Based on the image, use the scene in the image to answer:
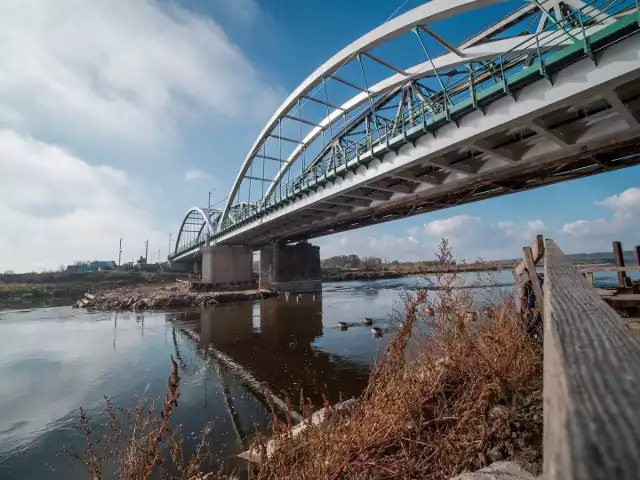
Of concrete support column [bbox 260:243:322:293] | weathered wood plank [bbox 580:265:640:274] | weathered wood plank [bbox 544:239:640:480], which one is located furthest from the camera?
concrete support column [bbox 260:243:322:293]

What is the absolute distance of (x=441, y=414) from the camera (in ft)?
10.9

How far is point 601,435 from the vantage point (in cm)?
49

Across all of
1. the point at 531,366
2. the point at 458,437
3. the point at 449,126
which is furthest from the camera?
the point at 449,126

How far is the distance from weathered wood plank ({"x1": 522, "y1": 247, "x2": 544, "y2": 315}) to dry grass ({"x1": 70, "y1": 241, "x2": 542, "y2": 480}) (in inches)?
17.6

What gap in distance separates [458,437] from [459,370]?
1431mm

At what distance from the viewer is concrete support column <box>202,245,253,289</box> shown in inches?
1645

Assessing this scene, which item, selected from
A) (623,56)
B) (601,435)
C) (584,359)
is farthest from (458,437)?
(623,56)

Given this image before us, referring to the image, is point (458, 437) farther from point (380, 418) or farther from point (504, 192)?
point (504, 192)

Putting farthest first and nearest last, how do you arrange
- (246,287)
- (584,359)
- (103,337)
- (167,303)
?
(246,287) < (167,303) < (103,337) < (584,359)

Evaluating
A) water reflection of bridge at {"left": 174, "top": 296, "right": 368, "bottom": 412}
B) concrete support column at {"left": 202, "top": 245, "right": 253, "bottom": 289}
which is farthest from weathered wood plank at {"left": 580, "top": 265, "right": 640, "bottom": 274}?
concrete support column at {"left": 202, "top": 245, "right": 253, "bottom": 289}

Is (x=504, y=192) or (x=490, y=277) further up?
(x=504, y=192)

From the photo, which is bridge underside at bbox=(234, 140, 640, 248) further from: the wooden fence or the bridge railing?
the wooden fence

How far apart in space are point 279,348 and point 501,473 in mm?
11773

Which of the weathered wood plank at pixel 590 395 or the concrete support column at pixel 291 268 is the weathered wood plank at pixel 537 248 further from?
the concrete support column at pixel 291 268
